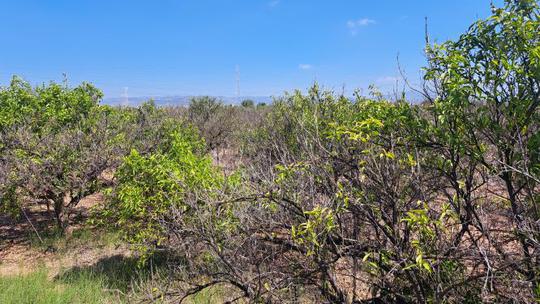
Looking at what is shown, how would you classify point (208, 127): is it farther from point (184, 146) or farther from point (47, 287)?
point (47, 287)

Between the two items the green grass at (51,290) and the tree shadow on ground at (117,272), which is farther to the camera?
the tree shadow on ground at (117,272)

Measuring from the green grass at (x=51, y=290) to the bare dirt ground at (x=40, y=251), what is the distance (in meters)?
0.71

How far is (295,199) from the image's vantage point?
11.3 feet

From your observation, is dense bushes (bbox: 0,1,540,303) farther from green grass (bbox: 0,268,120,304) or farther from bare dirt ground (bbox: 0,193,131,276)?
bare dirt ground (bbox: 0,193,131,276)

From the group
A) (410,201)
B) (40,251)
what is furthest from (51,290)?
(410,201)

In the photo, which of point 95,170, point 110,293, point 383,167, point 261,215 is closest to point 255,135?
point 95,170

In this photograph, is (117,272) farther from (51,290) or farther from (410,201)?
(410,201)

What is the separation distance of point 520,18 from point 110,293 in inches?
262

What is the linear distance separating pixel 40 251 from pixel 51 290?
299cm

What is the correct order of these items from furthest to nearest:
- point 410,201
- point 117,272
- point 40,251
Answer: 1. point 40,251
2. point 117,272
3. point 410,201

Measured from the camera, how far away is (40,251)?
8.29m

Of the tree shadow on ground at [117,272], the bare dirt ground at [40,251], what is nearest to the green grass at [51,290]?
the tree shadow on ground at [117,272]

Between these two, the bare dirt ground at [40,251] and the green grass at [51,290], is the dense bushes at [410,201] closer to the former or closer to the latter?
the green grass at [51,290]

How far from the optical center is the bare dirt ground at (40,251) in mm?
7551
